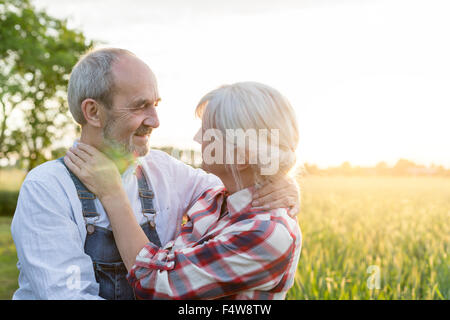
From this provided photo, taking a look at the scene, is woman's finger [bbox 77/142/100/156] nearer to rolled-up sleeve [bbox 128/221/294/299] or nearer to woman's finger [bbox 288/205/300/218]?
rolled-up sleeve [bbox 128/221/294/299]

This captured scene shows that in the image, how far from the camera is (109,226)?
2.42 m

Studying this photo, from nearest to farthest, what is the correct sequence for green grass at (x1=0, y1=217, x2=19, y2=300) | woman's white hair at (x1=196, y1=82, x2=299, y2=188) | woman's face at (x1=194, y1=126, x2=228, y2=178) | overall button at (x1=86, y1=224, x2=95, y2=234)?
woman's white hair at (x1=196, y1=82, x2=299, y2=188), woman's face at (x1=194, y1=126, x2=228, y2=178), overall button at (x1=86, y1=224, x2=95, y2=234), green grass at (x1=0, y1=217, x2=19, y2=300)

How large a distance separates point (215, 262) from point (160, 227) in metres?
0.74

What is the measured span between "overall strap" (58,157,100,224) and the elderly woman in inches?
2.1

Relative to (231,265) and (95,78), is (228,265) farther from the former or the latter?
(95,78)

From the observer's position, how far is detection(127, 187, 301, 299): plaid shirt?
197 cm

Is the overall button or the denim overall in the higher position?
the overall button

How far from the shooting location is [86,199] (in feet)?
7.75

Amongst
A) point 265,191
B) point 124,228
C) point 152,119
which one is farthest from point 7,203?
point 265,191

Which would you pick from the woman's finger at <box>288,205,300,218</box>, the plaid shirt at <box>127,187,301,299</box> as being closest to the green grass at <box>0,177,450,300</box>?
the woman's finger at <box>288,205,300,218</box>
